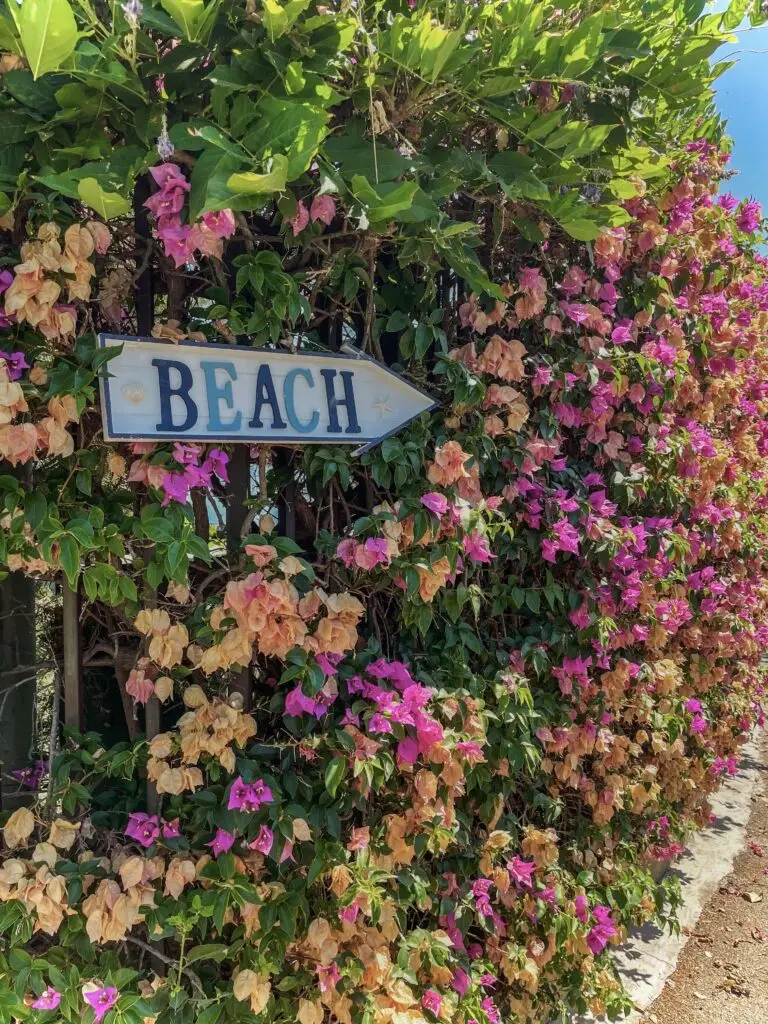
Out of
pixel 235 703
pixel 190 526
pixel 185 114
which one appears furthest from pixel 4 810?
pixel 185 114

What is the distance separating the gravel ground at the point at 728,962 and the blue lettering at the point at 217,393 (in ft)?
8.78

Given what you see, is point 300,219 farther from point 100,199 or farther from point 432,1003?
point 432,1003

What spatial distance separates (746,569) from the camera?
155 inches

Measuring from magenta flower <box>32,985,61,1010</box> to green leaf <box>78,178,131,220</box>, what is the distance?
1459 mm

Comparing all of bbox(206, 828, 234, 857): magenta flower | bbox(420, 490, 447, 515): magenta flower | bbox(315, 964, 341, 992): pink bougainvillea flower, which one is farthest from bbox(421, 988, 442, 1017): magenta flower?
bbox(420, 490, 447, 515): magenta flower

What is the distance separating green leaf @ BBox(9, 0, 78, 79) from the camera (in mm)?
992

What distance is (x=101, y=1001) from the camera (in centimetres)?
142

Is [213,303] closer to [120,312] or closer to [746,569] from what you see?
[120,312]

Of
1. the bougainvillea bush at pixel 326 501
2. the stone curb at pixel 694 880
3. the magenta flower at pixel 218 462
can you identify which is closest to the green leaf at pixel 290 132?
the bougainvillea bush at pixel 326 501

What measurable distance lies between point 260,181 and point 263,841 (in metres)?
1.28

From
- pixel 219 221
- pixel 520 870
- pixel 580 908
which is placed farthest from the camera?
pixel 580 908

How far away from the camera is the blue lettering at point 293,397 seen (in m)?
1.56

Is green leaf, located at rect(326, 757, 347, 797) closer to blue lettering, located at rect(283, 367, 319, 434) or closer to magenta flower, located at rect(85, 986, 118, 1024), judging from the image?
magenta flower, located at rect(85, 986, 118, 1024)

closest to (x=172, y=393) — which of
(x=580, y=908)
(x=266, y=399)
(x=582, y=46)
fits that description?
(x=266, y=399)
